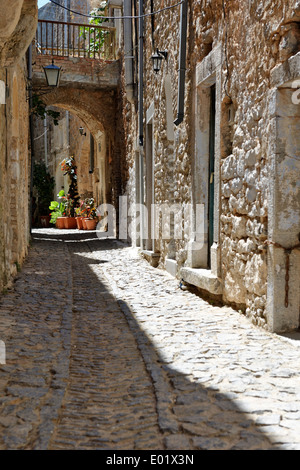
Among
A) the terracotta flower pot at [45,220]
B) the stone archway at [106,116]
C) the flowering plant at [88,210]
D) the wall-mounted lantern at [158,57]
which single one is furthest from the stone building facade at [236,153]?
the terracotta flower pot at [45,220]

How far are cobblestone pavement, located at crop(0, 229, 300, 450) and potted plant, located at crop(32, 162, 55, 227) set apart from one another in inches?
699

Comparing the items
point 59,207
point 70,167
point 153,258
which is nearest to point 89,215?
point 59,207

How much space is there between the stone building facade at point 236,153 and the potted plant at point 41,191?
15.8 metres

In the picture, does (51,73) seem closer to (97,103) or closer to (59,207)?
(97,103)

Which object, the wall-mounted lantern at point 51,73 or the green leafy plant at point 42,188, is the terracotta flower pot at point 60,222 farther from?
the wall-mounted lantern at point 51,73

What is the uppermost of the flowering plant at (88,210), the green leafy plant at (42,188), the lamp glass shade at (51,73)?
the lamp glass shade at (51,73)

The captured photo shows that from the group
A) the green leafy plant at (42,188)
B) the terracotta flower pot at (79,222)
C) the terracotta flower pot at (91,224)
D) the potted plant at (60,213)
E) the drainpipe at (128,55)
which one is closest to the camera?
the drainpipe at (128,55)

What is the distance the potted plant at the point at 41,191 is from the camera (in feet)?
76.0

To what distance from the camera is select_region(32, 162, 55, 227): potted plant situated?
2318 cm

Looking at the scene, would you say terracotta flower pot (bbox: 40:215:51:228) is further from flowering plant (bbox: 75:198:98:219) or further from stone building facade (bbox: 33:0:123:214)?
stone building facade (bbox: 33:0:123:214)

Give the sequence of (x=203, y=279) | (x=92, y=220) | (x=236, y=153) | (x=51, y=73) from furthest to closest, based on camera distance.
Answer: (x=92, y=220) → (x=51, y=73) → (x=203, y=279) → (x=236, y=153)

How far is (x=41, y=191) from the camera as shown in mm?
23828

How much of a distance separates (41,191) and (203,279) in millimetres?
19292
